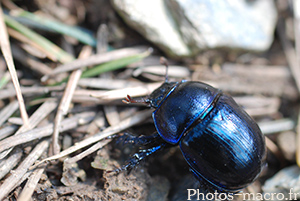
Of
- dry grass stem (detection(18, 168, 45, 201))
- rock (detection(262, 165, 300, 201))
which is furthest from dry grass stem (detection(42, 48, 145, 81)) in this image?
rock (detection(262, 165, 300, 201))

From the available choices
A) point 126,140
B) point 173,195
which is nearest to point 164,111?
point 126,140

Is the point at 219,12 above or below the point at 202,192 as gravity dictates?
above

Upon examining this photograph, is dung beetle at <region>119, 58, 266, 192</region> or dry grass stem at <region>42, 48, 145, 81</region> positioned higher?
dry grass stem at <region>42, 48, 145, 81</region>

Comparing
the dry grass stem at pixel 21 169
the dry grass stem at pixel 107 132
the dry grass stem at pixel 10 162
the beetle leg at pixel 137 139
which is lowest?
the beetle leg at pixel 137 139

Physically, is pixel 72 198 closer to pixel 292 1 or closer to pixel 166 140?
pixel 166 140

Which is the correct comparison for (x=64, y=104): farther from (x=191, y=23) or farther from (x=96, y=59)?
(x=191, y=23)

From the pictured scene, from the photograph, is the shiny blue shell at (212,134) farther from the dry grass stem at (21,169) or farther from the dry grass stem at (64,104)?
the dry grass stem at (21,169)

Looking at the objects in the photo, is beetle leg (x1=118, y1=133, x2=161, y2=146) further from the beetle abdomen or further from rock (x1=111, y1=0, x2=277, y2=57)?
rock (x1=111, y1=0, x2=277, y2=57)

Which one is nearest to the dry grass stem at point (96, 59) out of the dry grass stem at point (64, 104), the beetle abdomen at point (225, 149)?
the dry grass stem at point (64, 104)
